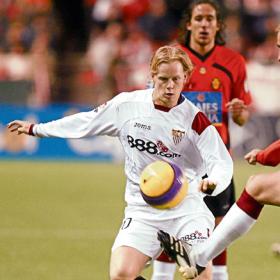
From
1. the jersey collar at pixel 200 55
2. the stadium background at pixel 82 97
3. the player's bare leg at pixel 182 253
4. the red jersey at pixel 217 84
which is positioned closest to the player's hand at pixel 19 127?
the player's bare leg at pixel 182 253

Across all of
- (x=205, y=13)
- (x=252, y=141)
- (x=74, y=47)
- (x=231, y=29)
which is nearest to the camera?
(x=205, y=13)

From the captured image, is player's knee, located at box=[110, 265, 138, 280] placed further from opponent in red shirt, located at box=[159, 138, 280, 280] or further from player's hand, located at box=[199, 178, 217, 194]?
player's hand, located at box=[199, 178, 217, 194]

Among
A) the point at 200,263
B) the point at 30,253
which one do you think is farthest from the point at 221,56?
the point at 30,253

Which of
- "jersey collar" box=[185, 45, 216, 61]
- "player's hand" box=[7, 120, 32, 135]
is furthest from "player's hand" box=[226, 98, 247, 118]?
"player's hand" box=[7, 120, 32, 135]

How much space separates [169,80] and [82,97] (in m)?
13.4

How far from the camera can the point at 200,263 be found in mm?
6242

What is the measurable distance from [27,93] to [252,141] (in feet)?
13.9

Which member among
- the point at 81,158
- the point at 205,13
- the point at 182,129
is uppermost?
the point at 205,13

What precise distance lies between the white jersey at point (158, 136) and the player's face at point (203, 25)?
115 centimetres

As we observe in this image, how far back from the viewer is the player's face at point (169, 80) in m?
6.26

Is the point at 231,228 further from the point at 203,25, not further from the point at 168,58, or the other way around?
the point at 203,25

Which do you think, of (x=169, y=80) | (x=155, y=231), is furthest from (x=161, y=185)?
(x=169, y=80)

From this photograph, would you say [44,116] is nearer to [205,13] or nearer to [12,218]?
[12,218]

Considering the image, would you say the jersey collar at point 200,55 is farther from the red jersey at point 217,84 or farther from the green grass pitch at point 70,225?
the green grass pitch at point 70,225
